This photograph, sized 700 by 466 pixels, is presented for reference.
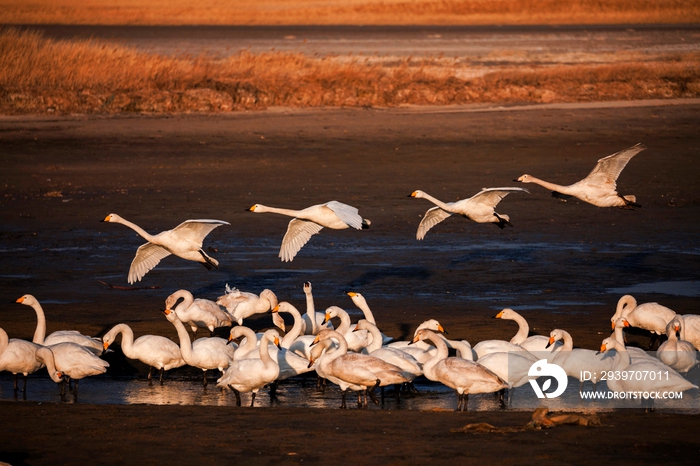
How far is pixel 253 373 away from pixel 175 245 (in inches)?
168

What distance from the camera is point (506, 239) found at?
59.7 ft

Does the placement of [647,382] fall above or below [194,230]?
below

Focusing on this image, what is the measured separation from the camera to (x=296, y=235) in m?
15.3

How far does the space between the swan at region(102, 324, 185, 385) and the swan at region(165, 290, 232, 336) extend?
1.32 meters

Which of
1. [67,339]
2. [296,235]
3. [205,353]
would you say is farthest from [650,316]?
[67,339]

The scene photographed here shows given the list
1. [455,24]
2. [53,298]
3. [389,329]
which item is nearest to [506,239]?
[389,329]

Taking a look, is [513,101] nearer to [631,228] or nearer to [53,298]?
[631,228]

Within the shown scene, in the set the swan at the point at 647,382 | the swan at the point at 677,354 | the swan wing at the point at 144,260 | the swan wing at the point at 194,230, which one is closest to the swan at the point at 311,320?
the swan wing at the point at 194,230

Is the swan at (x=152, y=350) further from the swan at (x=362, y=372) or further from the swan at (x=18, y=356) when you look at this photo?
the swan at (x=362, y=372)

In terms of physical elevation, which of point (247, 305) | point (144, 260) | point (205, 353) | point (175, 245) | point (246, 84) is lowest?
point (205, 353)

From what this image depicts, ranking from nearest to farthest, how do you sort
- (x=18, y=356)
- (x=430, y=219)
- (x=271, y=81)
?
(x=18, y=356) → (x=430, y=219) → (x=271, y=81)

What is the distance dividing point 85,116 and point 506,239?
1567 centimetres

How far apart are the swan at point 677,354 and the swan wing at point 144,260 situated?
6.92 meters

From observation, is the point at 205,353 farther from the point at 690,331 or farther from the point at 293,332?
the point at 690,331
